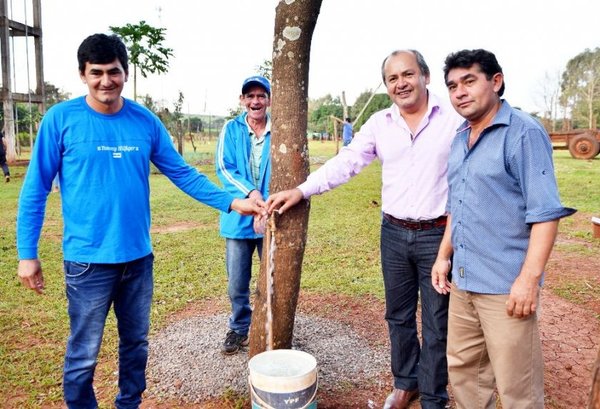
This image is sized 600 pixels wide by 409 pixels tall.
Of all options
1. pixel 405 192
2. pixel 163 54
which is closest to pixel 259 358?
pixel 405 192

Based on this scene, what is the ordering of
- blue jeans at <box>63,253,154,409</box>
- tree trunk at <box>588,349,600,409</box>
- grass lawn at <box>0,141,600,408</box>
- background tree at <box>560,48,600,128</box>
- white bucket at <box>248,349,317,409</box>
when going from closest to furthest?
tree trunk at <box>588,349,600,409</box> < white bucket at <box>248,349,317,409</box> < blue jeans at <box>63,253,154,409</box> < grass lawn at <box>0,141,600,408</box> < background tree at <box>560,48,600,128</box>

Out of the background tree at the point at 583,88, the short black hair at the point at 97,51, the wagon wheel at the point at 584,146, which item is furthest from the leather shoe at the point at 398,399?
the background tree at the point at 583,88

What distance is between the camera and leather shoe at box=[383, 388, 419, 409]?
10.1 ft

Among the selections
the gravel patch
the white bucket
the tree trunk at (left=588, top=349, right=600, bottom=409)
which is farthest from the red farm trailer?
the white bucket

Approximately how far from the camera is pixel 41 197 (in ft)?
7.88

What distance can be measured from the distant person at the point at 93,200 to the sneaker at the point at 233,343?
1.10 metres

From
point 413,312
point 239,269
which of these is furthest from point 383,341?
point 239,269

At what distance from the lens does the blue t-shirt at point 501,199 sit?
81.3 inches

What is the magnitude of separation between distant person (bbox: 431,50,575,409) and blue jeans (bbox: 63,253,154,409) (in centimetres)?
167

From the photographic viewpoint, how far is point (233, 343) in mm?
3676

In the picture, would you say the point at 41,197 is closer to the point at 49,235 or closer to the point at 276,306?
the point at 276,306

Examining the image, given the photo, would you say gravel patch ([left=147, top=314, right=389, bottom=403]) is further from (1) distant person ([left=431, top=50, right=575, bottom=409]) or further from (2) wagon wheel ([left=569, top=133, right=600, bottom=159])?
(2) wagon wheel ([left=569, top=133, right=600, bottom=159])

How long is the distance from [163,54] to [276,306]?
15425 mm

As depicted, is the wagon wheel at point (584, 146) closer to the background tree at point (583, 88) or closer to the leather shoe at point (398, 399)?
the background tree at point (583, 88)
